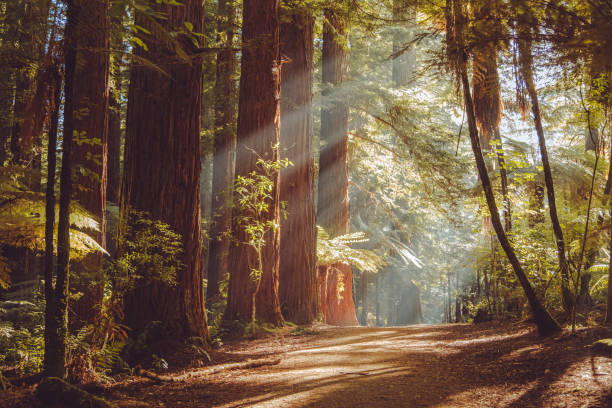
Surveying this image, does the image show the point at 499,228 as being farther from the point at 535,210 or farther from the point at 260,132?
the point at 260,132

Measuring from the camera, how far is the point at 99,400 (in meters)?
3.42

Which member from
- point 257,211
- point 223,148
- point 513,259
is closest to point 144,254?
point 257,211

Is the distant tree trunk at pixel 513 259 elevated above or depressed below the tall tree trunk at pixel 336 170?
below

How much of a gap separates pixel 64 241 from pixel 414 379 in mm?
3467

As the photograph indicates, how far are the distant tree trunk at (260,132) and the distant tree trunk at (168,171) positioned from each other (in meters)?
2.27

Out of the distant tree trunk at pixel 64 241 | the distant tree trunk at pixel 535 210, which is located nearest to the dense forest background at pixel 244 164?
the distant tree trunk at pixel 64 241

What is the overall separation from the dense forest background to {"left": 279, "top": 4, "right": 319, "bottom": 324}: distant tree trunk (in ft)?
0.14

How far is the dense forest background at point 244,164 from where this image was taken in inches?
145

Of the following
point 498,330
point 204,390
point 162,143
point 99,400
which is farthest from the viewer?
point 498,330

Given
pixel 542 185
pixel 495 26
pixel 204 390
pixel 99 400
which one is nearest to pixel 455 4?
pixel 495 26

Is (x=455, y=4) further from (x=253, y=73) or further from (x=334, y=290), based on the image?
(x=334, y=290)

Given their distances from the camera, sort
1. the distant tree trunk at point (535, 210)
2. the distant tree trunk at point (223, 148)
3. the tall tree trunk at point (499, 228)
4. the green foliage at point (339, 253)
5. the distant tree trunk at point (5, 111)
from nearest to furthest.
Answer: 1. the tall tree trunk at point (499, 228)
2. the distant tree trunk at point (535, 210)
3. the distant tree trunk at point (5, 111)
4. the green foliage at point (339, 253)
5. the distant tree trunk at point (223, 148)

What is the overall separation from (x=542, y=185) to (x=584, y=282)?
5237mm

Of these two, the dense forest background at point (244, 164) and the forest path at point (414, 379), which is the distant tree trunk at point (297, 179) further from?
the forest path at point (414, 379)
